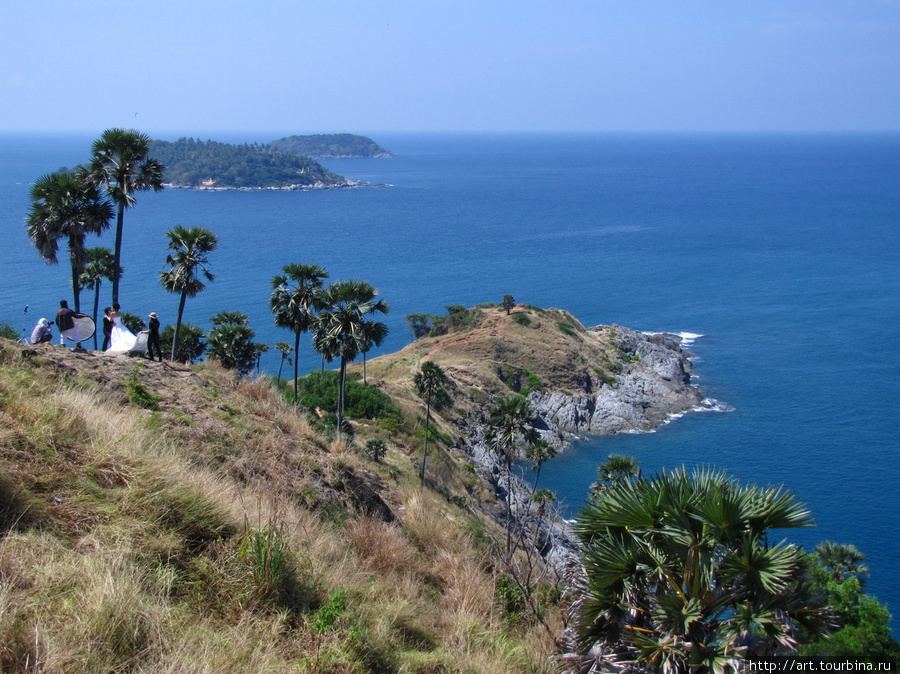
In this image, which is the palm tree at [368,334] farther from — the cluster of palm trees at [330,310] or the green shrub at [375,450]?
the green shrub at [375,450]

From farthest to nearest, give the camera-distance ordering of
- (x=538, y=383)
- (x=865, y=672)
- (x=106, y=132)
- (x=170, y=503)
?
(x=538, y=383)
(x=106, y=132)
(x=865, y=672)
(x=170, y=503)

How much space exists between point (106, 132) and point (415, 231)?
4757 inches

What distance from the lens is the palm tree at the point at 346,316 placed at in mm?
34656

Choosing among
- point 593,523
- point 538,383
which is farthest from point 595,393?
point 593,523

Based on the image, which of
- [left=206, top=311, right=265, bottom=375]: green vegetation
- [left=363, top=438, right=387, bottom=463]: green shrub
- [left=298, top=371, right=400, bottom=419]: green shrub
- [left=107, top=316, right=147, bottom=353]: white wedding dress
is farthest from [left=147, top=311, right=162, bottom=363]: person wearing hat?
[left=298, top=371, right=400, bottom=419]: green shrub

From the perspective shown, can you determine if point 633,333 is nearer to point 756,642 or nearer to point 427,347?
point 427,347

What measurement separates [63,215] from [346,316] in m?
13.5

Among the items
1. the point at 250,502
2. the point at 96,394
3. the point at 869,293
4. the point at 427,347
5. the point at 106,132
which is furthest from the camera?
the point at 869,293

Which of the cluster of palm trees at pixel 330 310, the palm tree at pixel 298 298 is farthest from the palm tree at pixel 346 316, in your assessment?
the palm tree at pixel 298 298

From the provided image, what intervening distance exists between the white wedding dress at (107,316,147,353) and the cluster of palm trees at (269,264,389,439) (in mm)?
15782

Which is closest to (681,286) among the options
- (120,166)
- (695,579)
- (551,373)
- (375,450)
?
(551,373)

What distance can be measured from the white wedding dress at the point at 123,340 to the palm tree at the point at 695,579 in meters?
15.2

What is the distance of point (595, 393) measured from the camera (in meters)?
71.4

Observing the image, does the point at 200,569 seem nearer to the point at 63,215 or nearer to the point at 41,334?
the point at 41,334
